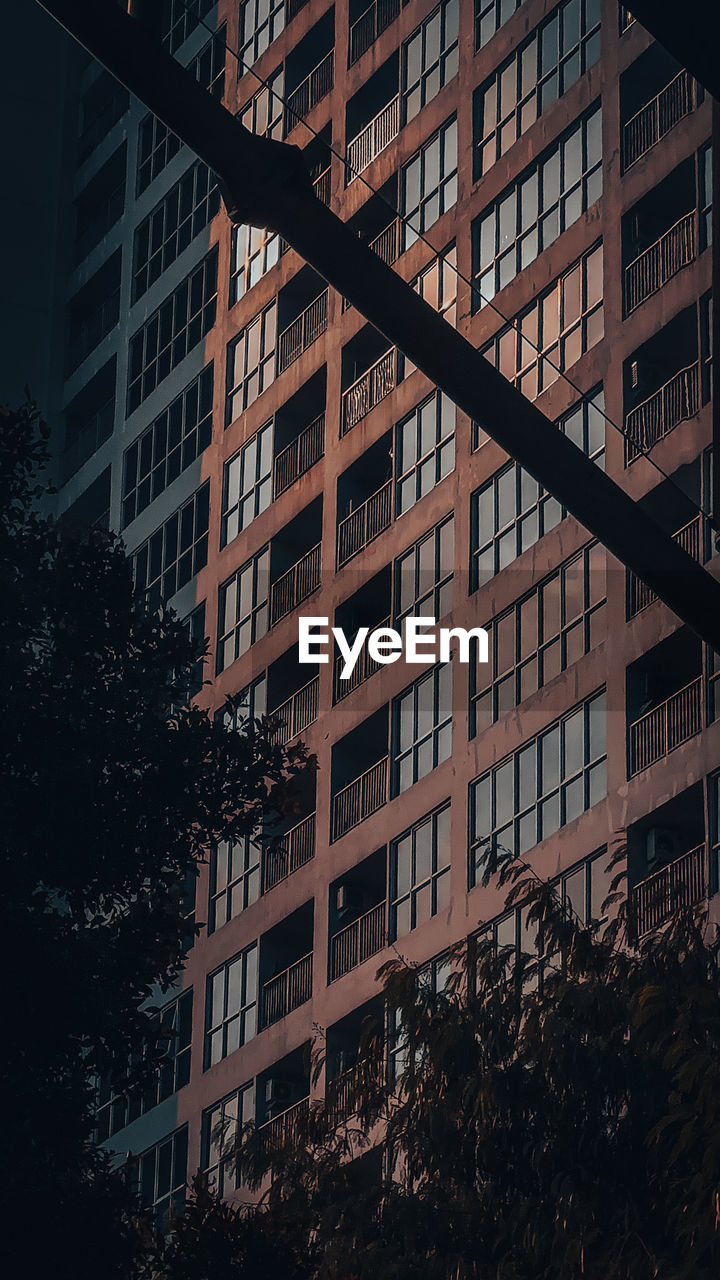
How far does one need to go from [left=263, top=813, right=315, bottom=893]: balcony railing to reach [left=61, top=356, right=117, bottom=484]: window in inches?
764

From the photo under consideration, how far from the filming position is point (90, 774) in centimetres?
1928

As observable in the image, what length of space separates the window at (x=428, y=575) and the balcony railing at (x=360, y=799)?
3.27 m

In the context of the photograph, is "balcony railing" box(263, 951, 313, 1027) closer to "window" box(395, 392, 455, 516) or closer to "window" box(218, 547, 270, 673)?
"window" box(218, 547, 270, 673)

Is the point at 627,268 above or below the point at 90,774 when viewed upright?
above

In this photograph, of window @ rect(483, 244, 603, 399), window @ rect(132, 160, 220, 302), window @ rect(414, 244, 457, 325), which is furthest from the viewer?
window @ rect(132, 160, 220, 302)

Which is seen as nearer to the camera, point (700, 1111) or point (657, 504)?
point (700, 1111)

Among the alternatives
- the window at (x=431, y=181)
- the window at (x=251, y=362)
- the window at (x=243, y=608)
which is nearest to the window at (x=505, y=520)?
the window at (x=431, y=181)

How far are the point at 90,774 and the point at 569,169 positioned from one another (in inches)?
1235

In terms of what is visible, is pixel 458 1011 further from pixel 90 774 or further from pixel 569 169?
pixel 569 169

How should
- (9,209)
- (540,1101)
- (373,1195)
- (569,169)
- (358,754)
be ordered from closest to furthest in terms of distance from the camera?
1. (540,1101)
2. (373,1195)
3. (569,169)
4. (358,754)
5. (9,209)

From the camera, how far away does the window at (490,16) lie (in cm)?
5100

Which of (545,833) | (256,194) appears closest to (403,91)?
(545,833)

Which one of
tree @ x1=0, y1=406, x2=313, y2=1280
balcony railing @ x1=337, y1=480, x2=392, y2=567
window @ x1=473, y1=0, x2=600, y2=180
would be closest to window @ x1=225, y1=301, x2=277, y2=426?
balcony railing @ x1=337, y1=480, x2=392, y2=567

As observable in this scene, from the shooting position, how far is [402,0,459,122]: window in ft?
176
